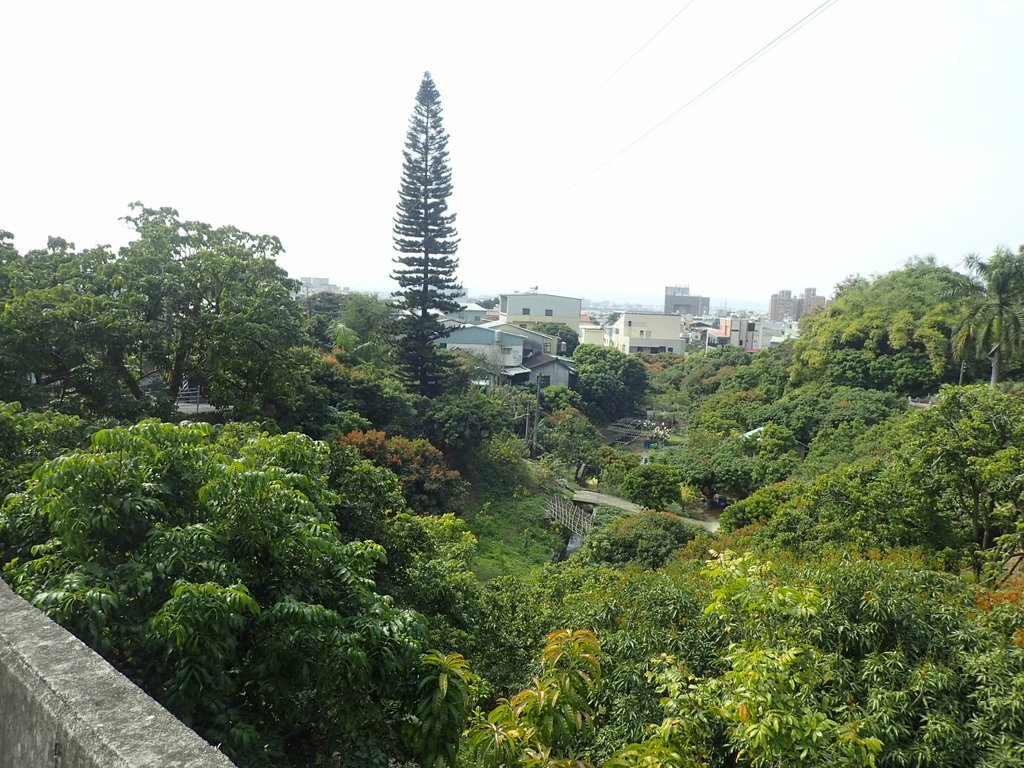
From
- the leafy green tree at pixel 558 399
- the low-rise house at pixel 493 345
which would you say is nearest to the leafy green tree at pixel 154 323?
the leafy green tree at pixel 558 399

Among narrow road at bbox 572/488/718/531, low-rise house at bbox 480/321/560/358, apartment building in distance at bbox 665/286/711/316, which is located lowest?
narrow road at bbox 572/488/718/531

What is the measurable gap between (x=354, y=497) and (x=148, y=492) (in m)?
3.62

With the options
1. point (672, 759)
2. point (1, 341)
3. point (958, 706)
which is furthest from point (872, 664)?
point (1, 341)

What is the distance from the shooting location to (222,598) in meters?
3.14

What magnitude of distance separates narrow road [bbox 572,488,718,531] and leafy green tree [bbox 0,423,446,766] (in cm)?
1416

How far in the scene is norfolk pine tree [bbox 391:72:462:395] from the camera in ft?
68.0

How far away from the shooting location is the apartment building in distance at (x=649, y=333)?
155ft

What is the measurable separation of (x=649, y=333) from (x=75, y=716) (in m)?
47.0

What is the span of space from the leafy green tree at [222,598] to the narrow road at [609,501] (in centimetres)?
1416

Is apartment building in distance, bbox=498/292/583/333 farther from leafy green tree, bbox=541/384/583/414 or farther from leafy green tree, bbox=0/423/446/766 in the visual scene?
leafy green tree, bbox=0/423/446/766

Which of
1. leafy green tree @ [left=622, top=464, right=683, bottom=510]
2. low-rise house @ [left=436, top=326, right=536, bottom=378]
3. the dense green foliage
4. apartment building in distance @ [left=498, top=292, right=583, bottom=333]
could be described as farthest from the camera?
apartment building in distance @ [left=498, top=292, right=583, bottom=333]

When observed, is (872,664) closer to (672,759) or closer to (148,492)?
(672,759)

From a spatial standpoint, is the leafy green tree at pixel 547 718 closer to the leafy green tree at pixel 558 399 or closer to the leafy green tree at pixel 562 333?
the leafy green tree at pixel 558 399

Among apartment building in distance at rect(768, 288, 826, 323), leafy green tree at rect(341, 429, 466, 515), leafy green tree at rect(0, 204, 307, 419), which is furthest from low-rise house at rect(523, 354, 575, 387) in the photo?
apartment building in distance at rect(768, 288, 826, 323)
